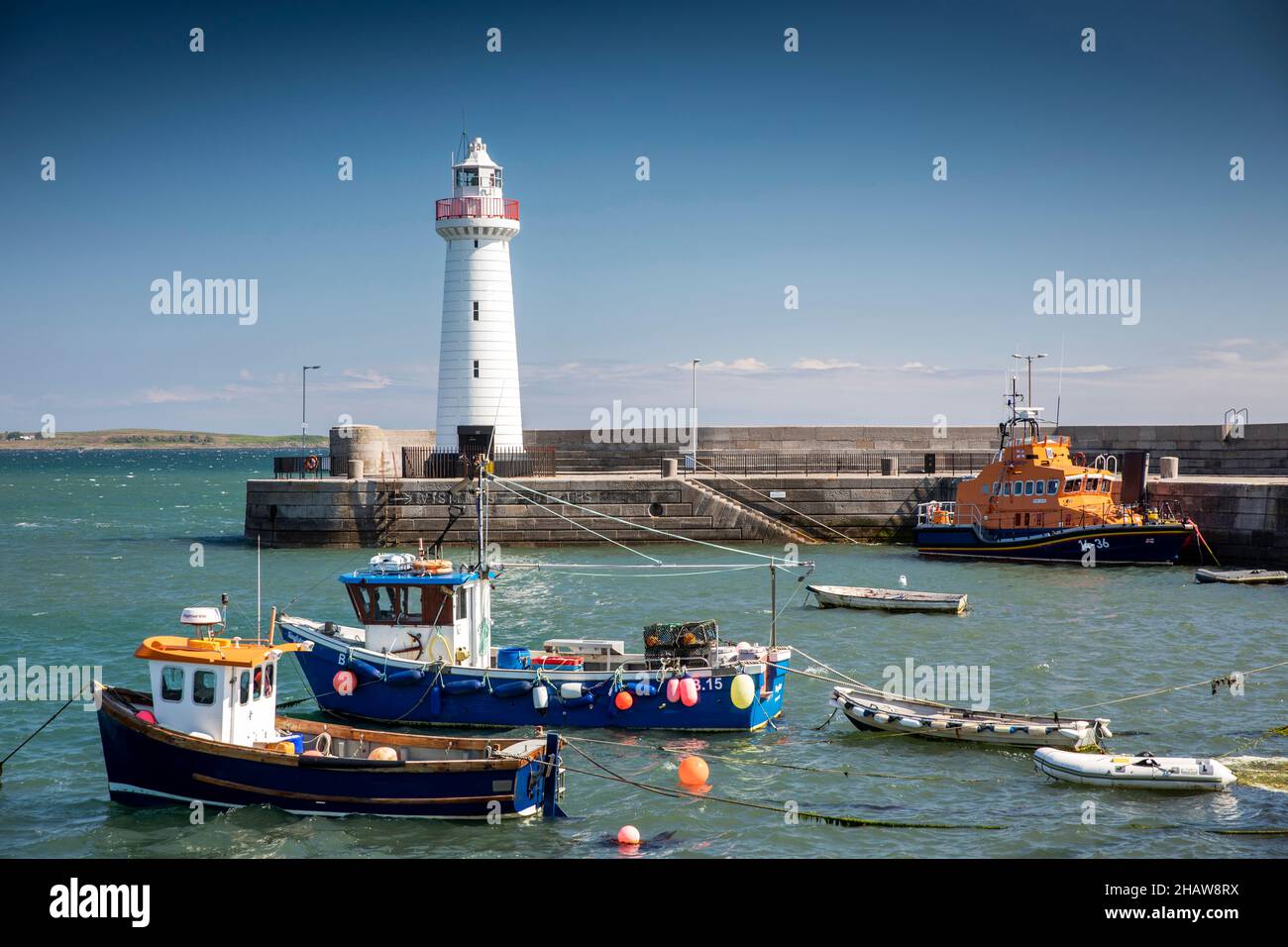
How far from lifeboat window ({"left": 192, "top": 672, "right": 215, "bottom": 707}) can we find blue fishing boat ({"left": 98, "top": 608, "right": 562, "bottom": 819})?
1 cm

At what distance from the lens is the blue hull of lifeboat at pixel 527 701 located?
18.7 m

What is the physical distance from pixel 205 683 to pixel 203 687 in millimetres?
74

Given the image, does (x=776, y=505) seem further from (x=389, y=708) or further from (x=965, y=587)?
(x=389, y=708)

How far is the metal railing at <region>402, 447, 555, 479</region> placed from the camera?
43.4 meters

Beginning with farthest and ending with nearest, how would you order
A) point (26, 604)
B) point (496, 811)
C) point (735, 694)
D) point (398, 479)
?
1. point (398, 479)
2. point (26, 604)
3. point (735, 694)
4. point (496, 811)

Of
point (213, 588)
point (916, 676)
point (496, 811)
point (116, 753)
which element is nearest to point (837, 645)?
point (916, 676)

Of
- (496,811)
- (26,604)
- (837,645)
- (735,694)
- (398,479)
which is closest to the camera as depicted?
(496,811)

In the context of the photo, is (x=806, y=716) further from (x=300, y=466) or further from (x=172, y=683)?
(x=300, y=466)

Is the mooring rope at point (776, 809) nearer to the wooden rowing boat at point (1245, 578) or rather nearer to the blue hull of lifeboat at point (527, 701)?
the blue hull of lifeboat at point (527, 701)

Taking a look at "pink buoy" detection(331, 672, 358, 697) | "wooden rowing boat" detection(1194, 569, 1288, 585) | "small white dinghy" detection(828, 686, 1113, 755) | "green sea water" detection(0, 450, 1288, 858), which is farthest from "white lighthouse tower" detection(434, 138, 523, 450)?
"small white dinghy" detection(828, 686, 1113, 755)

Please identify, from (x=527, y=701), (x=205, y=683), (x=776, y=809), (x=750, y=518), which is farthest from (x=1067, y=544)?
(x=205, y=683)

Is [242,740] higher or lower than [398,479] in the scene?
lower

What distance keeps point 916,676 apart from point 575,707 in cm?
690

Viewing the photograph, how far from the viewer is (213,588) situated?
33.9 meters
